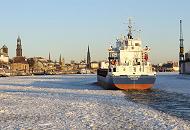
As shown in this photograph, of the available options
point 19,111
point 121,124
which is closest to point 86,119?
point 121,124

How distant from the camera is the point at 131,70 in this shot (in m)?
51.7

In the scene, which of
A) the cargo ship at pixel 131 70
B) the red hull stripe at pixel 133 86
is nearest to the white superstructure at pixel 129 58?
the cargo ship at pixel 131 70

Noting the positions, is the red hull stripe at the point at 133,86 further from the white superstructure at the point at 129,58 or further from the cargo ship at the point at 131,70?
the white superstructure at the point at 129,58

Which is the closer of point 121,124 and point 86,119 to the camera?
point 121,124

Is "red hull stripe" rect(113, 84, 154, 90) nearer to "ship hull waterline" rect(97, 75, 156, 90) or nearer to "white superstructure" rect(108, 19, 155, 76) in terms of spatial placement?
"ship hull waterline" rect(97, 75, 156, 90)

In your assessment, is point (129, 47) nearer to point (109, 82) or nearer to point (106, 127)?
point (109, 82)

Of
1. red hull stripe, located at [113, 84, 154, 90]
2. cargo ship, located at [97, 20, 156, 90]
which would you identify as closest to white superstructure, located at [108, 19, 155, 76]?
cargo ship, located at [97, 20, 156, 90]

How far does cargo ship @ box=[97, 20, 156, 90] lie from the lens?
165 feet

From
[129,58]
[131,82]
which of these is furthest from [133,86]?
[129,58]

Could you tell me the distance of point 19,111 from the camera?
24.0 meters

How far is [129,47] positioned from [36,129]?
4382 centimetres

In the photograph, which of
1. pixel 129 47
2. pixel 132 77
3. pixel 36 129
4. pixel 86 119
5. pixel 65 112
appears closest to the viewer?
pixel 36 129

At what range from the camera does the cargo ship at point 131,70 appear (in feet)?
165

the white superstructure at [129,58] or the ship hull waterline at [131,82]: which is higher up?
the white superstructure at [129,58]
